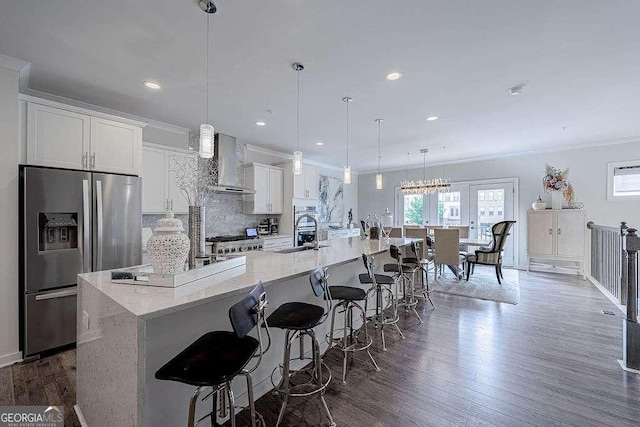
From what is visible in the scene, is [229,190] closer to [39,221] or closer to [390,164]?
[39,221]

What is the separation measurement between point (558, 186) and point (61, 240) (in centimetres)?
798

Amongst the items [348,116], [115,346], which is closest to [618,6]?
[348,116]

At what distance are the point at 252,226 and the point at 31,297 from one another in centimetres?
329

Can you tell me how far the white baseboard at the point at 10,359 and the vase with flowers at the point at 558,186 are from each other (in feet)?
27.2

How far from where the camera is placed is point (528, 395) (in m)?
2.02

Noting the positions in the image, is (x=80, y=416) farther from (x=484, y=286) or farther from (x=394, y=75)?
(x=484, y=286)

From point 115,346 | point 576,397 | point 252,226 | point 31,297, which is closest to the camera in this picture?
point 115,346

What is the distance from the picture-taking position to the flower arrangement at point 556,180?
5648 millimetres

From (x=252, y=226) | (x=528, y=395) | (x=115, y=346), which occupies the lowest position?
(x=528, y=395)

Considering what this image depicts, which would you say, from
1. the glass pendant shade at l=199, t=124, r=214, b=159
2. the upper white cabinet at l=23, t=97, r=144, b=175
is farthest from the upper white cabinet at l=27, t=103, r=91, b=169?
the glass pendant shade at l=199, t=124, r=214, b=159

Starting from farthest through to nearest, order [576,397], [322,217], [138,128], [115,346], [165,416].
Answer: [322,217], [138,128], [576,397], [165,416], [115,346]

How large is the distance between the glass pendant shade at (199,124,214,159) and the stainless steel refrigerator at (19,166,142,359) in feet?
5.05

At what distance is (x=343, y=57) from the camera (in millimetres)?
2486

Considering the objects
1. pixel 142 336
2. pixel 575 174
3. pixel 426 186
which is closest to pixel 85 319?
pixel 142 336
